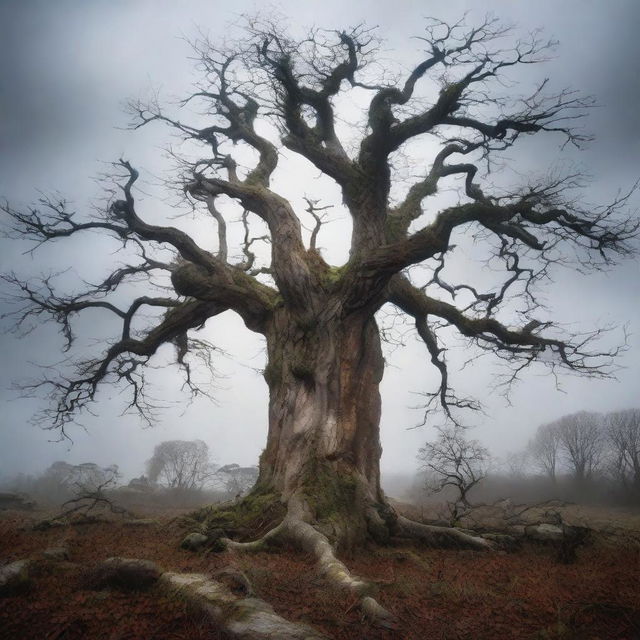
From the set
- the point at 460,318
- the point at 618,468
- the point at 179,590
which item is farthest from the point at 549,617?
the point at 618,468

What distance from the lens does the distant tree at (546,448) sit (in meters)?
38.4

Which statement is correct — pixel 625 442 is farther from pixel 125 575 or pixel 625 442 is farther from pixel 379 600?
pixel 125 575

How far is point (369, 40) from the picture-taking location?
8.27 metres

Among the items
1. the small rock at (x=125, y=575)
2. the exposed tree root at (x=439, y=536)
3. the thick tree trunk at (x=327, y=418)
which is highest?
the thick tree trunk at (x=327, y=418)

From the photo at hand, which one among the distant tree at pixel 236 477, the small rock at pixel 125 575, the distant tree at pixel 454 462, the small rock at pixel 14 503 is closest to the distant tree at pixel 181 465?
the distant tree at pixel 236 477

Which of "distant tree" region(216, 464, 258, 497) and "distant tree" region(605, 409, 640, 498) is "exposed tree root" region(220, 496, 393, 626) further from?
"distant tree" region(605, 409, 640, 498)

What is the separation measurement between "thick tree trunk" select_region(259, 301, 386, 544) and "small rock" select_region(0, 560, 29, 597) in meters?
3.29

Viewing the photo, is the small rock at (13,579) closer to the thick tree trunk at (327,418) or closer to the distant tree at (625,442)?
the thick tree trunk at (327,418)

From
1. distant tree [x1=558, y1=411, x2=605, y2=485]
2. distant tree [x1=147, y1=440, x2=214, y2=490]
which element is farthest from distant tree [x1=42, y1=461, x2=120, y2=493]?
distant tree [x1=558, y1=411, x2=605, y2=485]

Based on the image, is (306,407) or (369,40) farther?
(369,40)

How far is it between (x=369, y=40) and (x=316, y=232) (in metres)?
4.19

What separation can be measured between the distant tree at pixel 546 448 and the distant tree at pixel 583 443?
0.80 m

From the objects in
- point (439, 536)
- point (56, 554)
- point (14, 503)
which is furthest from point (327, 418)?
point (14, 503)

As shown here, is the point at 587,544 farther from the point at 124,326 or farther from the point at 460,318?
the point at 124,326
